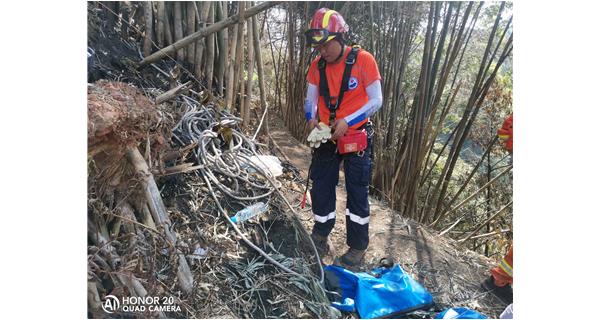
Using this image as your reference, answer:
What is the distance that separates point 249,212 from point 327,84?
0.97 metres

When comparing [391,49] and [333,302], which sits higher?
[391,49]

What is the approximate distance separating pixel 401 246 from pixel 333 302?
1039mm

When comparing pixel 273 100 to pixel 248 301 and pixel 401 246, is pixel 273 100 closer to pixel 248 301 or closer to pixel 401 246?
pixel 401 246

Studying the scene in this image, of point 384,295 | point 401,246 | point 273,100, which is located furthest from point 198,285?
point 273,100

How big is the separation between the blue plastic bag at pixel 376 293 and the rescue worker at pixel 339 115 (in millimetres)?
348

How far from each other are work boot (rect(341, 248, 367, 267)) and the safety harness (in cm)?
92

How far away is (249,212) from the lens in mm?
2904

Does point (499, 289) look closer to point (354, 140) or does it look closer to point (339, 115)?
point (354, 140)

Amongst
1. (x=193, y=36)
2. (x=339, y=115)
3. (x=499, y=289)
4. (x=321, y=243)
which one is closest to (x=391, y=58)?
(x=339, y=115)

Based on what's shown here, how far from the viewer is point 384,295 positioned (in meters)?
2.57

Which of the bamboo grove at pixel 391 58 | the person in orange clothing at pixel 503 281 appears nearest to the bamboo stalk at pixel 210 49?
the bamboo grove at pixel 391 58

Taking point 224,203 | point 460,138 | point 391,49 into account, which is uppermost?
point 391,49

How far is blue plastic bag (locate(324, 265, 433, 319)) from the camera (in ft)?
8.26

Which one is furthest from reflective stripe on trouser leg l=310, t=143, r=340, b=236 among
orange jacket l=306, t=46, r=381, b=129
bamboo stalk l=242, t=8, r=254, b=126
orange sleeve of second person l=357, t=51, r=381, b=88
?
bamboo stalk l=242, t=8, r=254, b=126
